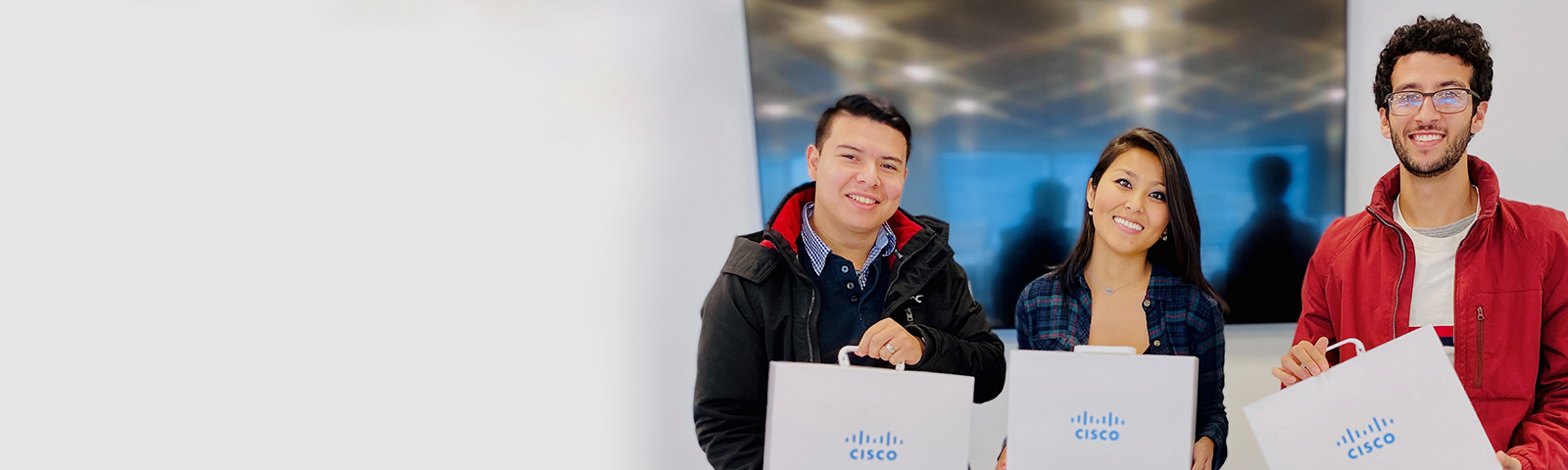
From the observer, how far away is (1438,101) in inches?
57.1

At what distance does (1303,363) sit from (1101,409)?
16.2 inches

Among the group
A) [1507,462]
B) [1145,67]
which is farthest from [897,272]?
Result: [1145,67]

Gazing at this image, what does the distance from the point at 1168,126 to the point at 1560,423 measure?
1129mm

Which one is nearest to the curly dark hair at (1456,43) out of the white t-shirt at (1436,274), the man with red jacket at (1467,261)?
the man with red jacket at (1467,261)

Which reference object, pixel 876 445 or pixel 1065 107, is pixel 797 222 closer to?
pixel 876 445

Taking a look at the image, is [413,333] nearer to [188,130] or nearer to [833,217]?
[188,130]

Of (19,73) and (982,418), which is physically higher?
(19,73)

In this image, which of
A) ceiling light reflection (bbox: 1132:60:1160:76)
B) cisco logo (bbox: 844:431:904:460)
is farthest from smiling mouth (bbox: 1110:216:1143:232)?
ceiling light reflection (bbox: 1132:60:1160:76)

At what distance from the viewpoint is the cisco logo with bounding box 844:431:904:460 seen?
1271 mm

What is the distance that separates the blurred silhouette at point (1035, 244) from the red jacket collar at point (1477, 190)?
862mm

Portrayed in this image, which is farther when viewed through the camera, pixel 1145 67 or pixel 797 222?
pixel 1145 67

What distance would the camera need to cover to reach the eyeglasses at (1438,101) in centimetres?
144

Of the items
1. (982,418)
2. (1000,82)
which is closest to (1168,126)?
(1000,82)

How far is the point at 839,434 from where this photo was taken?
4.18 feet
